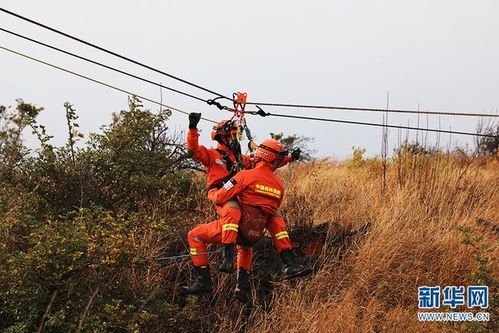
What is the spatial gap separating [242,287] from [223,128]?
2.02 m

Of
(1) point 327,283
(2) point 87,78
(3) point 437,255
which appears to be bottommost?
(1) point 327,283

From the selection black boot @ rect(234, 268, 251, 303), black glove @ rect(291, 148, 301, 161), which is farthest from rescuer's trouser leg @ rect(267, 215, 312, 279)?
black glove @ rect(291, 148, 301, 161)

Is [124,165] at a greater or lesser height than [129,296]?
greater

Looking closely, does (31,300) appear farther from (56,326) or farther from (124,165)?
(124,165)

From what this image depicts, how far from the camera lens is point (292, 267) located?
6.16 metres

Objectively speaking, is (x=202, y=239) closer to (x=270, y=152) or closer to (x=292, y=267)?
(x=292, y=267)

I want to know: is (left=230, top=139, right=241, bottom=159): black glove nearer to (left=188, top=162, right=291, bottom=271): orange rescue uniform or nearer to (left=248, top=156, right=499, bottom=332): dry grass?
(left=188, top=162, right=291, bottom=271): orange rescue uniform

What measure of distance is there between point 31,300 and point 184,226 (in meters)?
2.78

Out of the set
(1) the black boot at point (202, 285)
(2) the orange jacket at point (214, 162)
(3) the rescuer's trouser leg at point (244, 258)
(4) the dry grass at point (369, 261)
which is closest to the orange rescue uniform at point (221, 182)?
(2) the orange jacket at point (214, 162)

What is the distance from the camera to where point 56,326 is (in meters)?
5.91

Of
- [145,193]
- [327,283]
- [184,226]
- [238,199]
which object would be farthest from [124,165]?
[327,283]

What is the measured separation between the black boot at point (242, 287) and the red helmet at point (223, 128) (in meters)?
1.75

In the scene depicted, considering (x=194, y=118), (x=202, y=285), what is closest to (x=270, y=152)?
(x=194, y=118)

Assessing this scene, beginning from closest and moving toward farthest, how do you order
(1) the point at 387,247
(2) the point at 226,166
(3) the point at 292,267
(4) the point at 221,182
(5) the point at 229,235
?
1. (5) the point at 229,235
2. (3) the point at 292,267
3. (4) the point at 221,182
4. (2) the point at 226,166
5. (1) the point at 387,247
